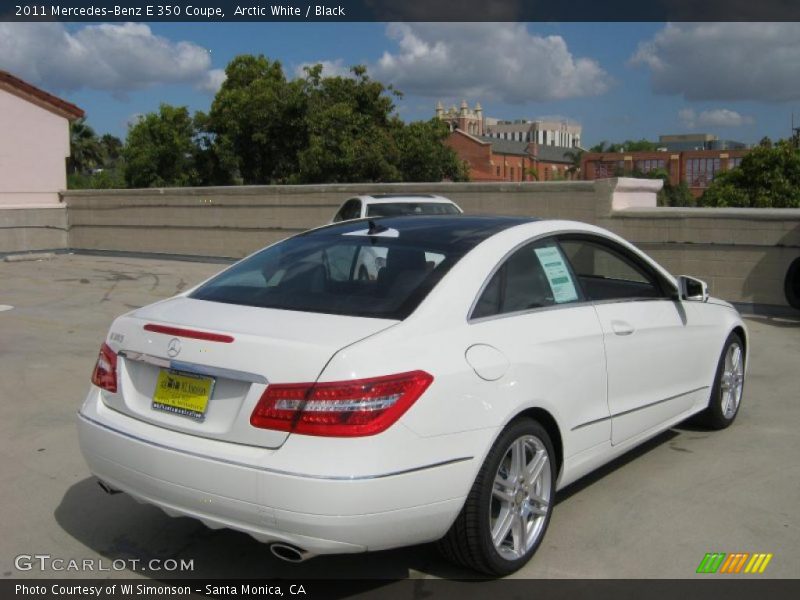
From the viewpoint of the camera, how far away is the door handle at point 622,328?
4.57m

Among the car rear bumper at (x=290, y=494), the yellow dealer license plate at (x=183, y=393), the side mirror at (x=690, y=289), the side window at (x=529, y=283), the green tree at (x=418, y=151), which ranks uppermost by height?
the green tree at (x=418, y=151)

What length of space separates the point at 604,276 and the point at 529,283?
1.84 m

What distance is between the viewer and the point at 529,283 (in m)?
4.23

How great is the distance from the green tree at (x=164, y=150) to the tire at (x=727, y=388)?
36.1 metres

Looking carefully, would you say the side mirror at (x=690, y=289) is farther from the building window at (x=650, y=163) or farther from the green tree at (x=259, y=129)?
the building window at (x=650, y=163)

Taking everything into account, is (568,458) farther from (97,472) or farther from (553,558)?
(97,472)

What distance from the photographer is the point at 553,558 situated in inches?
158

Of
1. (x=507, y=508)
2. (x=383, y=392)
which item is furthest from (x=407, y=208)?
(x=383, y=392)

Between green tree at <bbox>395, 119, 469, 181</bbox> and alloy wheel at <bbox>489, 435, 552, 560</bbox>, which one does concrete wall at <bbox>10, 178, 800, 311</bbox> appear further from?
green tree at <bbox>395, 119, 469, 181</bbox>

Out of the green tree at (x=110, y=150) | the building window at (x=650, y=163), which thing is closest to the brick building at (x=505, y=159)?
the building window at (x=650, y=163)

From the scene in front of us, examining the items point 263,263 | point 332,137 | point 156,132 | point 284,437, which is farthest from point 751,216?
point 156,132

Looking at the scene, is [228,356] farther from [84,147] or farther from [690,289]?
[84,147]

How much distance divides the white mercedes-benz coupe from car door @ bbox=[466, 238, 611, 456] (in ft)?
0.03

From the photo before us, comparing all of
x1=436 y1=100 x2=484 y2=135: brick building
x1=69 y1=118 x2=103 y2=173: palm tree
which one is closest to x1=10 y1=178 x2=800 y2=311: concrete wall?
x1=69 y1=118 x2=103 y2=173: palm tree
